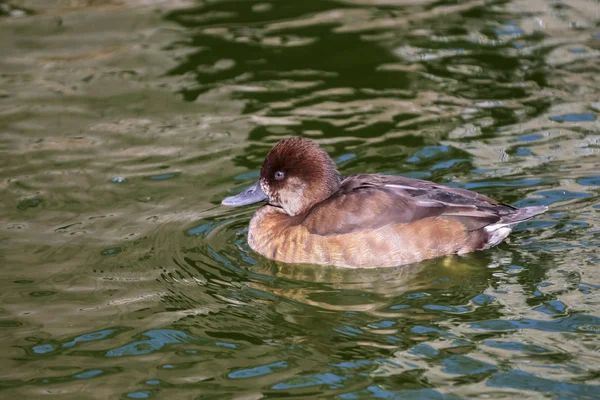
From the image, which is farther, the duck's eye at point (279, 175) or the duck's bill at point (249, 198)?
the duck's bill at point (249, 198)

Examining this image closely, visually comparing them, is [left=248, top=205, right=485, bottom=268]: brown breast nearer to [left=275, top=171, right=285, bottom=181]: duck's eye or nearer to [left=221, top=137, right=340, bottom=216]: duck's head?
[left=221, top=137, right=340, bottom=216]: duck's head

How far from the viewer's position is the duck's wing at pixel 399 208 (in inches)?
278

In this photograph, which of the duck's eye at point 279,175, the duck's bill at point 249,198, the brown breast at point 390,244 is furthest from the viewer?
the duck's bill at point 249,198

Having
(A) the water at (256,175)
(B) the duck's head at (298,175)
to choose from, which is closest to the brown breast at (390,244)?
(A) the water at (256,175)

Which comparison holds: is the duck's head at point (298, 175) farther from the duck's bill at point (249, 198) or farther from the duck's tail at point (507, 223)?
the duck's tail at point (507, 223)

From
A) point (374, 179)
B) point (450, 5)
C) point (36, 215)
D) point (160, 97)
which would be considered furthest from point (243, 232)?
point (450, 5)

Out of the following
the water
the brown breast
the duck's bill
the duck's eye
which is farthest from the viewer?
the duck's bill

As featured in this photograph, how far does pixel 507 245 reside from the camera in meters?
7.26

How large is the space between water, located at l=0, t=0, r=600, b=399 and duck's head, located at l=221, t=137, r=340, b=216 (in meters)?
0.54

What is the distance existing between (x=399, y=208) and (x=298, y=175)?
898 mm

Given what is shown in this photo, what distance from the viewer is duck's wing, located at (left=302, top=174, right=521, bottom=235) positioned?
7070 millimetres

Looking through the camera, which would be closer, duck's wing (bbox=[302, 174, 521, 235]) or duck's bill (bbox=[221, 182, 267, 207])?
duck's wing (bbox=[302, 174, 521, 235])

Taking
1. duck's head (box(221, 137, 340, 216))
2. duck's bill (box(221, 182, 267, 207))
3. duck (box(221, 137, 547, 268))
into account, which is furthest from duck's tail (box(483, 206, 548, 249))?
duck's bill (box(221, 182, 267, 207))

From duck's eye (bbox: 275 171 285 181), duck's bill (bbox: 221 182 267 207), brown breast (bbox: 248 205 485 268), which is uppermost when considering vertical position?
duck's eye (bbox: 275 171 285 181)
